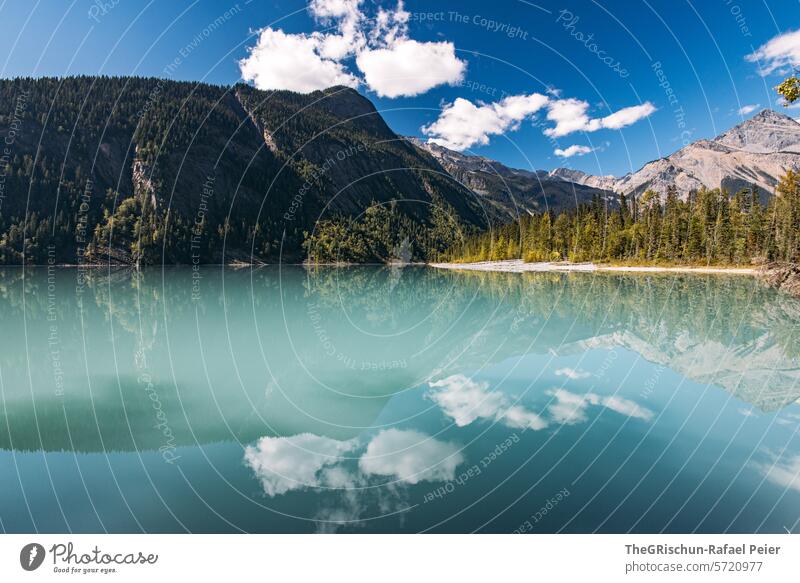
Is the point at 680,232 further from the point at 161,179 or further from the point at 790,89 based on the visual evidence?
the point at 161,179

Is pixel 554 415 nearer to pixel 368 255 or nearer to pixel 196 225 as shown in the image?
pixel 196 225

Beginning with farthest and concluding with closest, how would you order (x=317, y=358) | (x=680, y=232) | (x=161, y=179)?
(x=161, y=179) → (x=680, y=232) → (x=317, y=358)

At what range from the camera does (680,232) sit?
71.4m

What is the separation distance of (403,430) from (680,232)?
78353 mm

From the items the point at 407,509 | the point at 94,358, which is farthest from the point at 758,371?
the point at 94,358

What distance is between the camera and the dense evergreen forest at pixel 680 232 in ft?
193

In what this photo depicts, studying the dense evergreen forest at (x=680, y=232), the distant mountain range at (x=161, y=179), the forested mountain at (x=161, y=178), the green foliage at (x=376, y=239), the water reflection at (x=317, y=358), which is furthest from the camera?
the green foliage at (x=376, y=239)

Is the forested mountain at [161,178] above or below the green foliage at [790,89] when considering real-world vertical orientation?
above

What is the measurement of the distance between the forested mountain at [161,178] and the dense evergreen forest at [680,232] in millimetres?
73478

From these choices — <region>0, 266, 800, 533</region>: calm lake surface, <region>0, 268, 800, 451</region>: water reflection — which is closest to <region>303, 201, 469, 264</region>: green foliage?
<region>0, 268, 800, 451</region>: water reflection

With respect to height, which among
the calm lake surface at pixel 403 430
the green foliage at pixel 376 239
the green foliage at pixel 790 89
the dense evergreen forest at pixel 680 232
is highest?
the green foliage at pixel 376 239

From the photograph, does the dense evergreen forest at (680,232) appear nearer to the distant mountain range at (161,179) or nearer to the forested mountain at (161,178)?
the distant mountain range at (161,179)

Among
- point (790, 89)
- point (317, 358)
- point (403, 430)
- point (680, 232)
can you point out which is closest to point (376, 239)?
point (680, 232)

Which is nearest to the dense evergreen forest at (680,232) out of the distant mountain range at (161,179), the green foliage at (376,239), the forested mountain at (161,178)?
the distant mountain range at (161,179)
